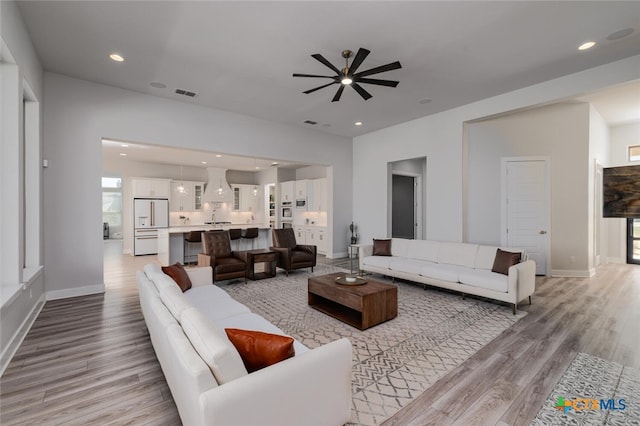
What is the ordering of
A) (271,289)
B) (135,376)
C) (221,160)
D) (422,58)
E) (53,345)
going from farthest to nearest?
(221,160) < (271,289) < (422,58) < (53,345) < (135,376)

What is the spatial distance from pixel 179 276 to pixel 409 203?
790 cm

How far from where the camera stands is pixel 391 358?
2.69 metres

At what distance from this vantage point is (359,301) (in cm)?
332

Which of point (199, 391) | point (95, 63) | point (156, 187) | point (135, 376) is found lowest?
point (135, 376)

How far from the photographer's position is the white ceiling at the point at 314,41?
9.67ft

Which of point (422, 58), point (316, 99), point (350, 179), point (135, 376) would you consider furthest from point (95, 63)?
point (350, 179)

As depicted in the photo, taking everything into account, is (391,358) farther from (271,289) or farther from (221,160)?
(221,160)

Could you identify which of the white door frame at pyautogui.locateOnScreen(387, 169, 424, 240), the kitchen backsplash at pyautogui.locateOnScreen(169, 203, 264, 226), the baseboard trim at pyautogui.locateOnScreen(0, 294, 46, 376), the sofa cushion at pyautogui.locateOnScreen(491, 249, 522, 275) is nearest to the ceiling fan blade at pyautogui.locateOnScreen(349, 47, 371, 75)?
the sofa cushion at pyautogui.locateOnScreen(491, 249, 522, 275)

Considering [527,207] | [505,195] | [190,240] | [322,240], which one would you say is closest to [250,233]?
[190,240]

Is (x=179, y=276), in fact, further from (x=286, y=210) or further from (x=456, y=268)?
(x=286, y=210)

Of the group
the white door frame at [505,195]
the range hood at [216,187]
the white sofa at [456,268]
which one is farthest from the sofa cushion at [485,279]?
the range hood at [216,187]

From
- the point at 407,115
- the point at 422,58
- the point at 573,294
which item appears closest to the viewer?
the point at 422,58

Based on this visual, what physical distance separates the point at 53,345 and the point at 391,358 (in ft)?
11.1

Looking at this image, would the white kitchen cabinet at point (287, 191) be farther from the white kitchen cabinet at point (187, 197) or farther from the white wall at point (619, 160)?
the white wall at point (619, 160)
